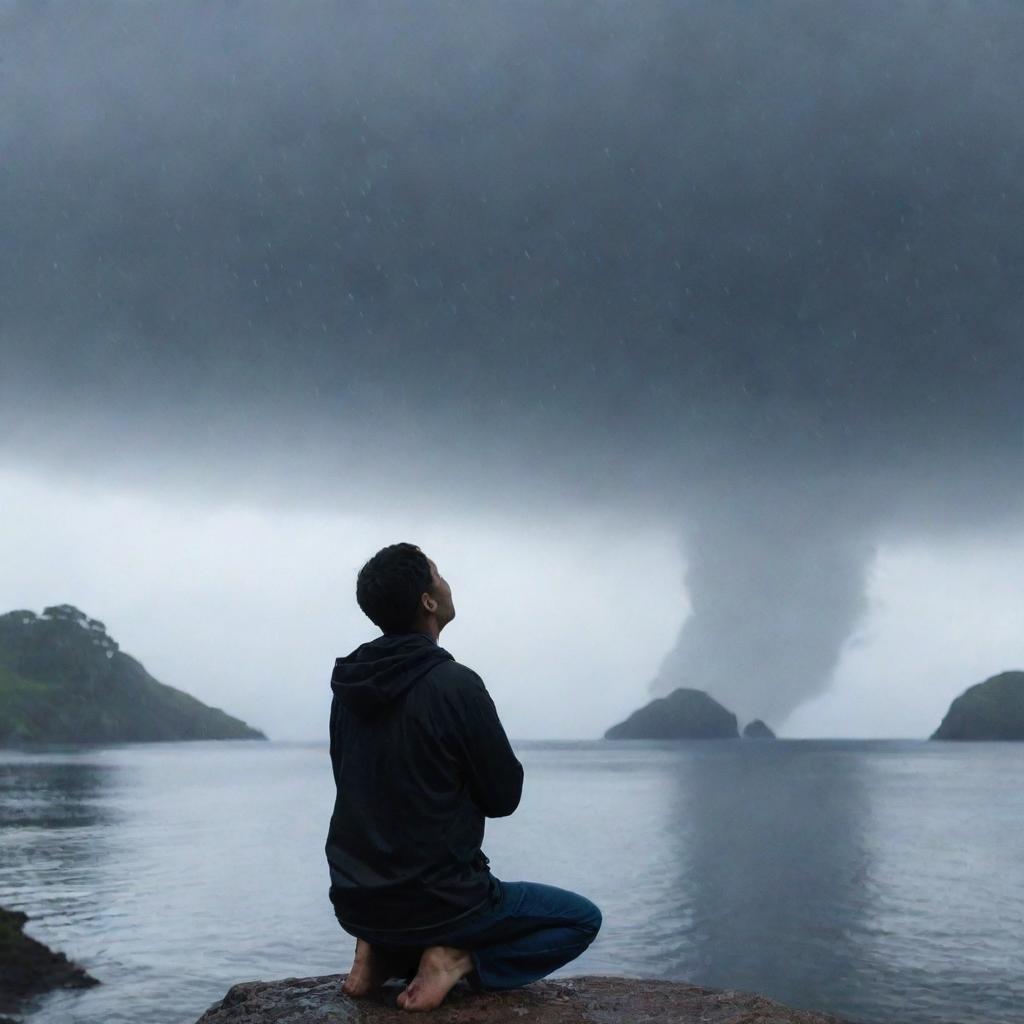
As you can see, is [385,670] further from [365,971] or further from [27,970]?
[27,970]

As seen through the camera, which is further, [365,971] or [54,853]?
[54,853]

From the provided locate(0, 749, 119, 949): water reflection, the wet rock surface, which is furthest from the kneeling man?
locate(0, 749, 119, 949): water reflection

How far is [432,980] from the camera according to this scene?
6.23 meters

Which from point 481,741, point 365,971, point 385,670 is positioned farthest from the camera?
point 365,971

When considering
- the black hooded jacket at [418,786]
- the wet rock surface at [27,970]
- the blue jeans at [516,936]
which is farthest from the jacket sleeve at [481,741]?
the wet rock surface at [27,970]

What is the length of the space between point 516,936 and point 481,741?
1.40m

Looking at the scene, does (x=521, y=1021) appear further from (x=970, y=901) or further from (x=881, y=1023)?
(x=970, y=901)

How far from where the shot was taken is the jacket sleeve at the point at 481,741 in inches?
237

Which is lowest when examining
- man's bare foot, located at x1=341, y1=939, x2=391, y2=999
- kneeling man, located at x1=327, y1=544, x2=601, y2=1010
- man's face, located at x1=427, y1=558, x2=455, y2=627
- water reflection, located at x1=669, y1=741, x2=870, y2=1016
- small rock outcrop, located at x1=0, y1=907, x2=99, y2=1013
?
water reflection, located at x1=669, y1=741, x2=870, y2=1016

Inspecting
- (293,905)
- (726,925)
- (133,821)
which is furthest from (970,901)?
(133,821)

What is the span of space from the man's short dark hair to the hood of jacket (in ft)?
0.49

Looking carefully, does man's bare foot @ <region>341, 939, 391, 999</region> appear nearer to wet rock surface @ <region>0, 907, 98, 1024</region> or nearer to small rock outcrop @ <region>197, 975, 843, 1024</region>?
small rock outcrop @ <region>197, 975, 843, 1024</region>

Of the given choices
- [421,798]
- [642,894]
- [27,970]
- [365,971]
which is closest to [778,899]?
[642,894]

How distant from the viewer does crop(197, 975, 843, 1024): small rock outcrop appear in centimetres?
623
